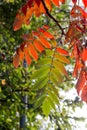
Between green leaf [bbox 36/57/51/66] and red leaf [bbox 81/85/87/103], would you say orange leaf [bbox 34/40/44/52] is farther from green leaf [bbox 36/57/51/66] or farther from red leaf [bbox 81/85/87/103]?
red leaf [bbox 81/85/87/103]

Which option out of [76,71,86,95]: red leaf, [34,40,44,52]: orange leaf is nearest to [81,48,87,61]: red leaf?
[76,71,86,95]: red leaf

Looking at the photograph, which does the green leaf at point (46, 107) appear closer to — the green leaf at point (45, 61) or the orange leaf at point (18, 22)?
the green leaf at point (45, 61)

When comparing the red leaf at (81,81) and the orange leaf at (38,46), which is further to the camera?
the orange leaf at (38,46)

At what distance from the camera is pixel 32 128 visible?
6.55 metres

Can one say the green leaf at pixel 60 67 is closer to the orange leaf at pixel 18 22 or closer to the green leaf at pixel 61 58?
the green leaf at pixel 61 58

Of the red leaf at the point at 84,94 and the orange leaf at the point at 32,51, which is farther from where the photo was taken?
the orange leaf at the point at 32,51

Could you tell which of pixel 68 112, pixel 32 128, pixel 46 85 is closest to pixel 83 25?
pixel 46 85

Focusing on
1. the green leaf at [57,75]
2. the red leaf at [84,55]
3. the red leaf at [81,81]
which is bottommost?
the red leaf at [81,81]

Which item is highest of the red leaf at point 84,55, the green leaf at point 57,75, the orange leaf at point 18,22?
the orange leaf at point 18,22

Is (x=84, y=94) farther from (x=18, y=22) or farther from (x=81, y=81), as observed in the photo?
(x=18, y=22)

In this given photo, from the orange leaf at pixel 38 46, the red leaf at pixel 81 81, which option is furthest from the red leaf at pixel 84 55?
the orange leaf at pixel 38 46

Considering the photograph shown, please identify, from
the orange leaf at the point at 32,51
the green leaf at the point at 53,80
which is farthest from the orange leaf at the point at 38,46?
the green leaf at the point at 53,80

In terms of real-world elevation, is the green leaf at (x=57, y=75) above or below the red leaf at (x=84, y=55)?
below

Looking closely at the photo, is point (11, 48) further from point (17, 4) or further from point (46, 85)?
point (46, 85)
